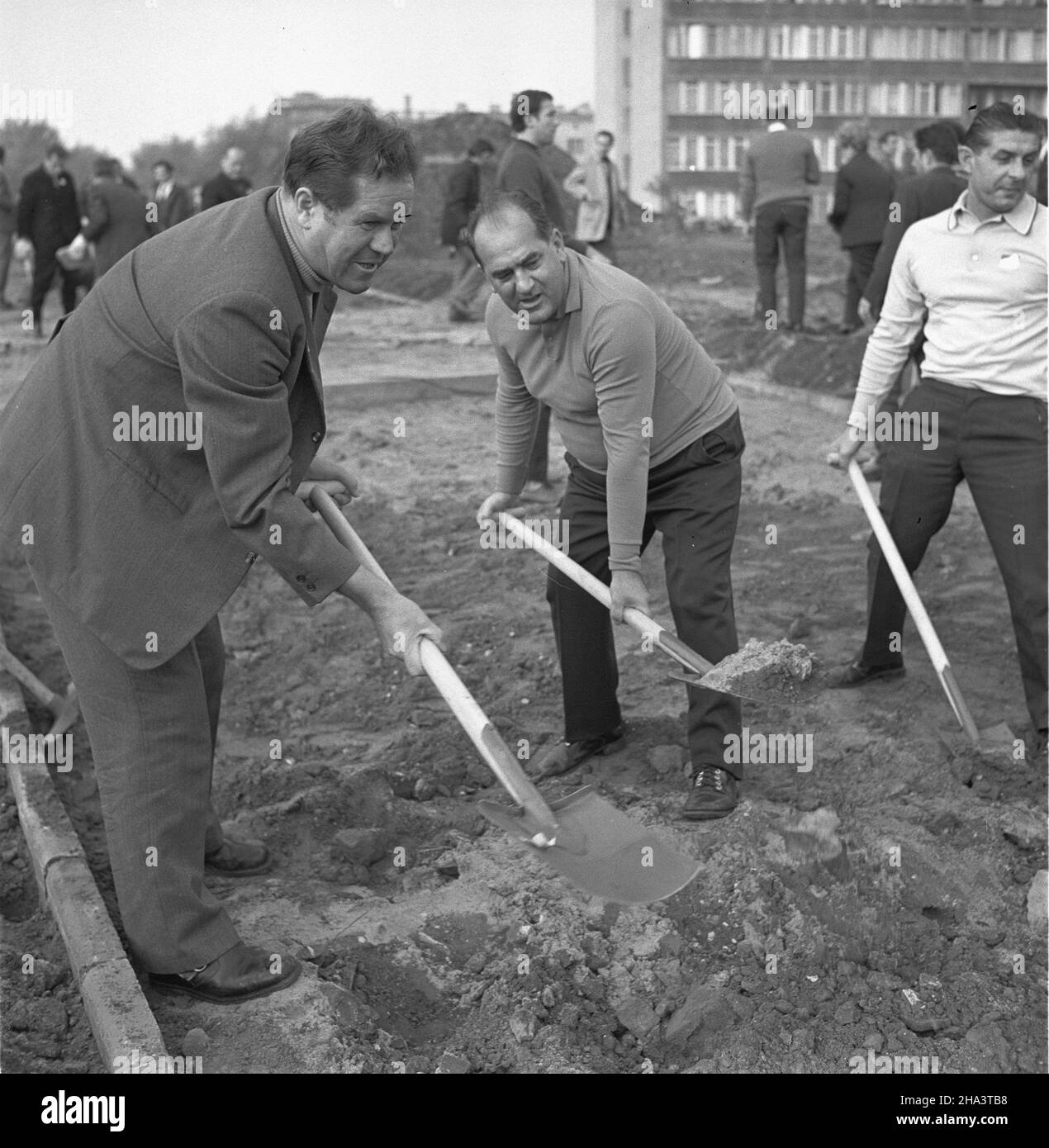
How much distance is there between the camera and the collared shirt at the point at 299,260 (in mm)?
2877

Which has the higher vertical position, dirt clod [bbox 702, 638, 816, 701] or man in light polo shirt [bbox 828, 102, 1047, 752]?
man in light polo shirt [bbox 828, 102, 1047, 752]

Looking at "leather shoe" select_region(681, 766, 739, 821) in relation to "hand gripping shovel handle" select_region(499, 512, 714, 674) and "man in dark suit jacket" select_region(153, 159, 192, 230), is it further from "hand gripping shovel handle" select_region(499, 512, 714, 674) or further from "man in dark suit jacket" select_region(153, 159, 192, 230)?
"man in dark suit jacket" select_region(153, 159, 192, 230)

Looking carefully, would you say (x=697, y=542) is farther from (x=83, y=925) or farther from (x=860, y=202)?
(x=860, y=202)

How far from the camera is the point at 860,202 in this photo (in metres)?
10.4

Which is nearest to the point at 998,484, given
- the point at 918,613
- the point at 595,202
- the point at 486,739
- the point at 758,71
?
the point at 918,613

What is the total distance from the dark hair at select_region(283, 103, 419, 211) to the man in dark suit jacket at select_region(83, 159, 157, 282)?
8.44 meters

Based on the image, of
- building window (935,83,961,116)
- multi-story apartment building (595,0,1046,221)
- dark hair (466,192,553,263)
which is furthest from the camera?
building window (935,83,961,116)

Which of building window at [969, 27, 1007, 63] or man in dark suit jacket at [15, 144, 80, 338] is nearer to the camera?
man in dark suit jacket at [15, 144, 80, 338]

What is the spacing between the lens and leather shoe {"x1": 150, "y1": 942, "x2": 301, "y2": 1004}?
320 centimetres

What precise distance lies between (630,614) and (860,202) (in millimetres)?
7543

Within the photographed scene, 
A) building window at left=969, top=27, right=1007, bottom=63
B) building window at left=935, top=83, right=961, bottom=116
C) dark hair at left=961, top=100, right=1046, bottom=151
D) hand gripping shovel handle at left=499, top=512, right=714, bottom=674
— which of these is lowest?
hand gripping shovel handle at left=499, top=512, right=714, bottom=674

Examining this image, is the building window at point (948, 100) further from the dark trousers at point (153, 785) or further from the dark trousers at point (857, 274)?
the dark trousers at point (153, 785)

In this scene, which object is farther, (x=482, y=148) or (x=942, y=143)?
(x=482, y=148)

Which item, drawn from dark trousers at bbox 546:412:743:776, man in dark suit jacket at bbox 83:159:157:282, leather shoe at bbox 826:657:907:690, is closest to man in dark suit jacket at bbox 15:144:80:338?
man in dark suit jacket at bbox 83:159:157:282
